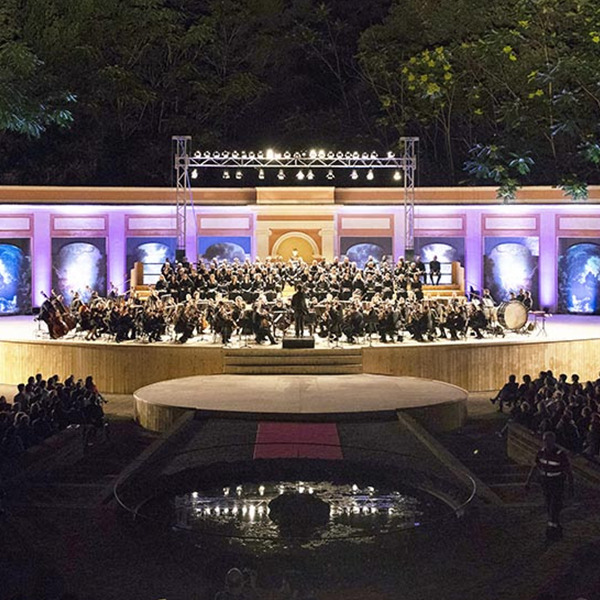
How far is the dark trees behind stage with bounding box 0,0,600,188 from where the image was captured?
2695 centimetres

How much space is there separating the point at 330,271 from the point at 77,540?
12491 millimetres

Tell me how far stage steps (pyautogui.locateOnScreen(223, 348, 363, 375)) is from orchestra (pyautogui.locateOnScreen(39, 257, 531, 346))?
0.60 m

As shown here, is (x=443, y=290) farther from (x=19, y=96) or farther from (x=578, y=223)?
(x=19, y=96)

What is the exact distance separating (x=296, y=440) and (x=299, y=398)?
7.71 ft

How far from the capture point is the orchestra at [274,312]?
1708 centimetres

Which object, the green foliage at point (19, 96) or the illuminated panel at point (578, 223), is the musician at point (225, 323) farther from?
the illuminated panel at point (578, 223)

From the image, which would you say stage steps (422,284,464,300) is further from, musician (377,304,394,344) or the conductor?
the conductor

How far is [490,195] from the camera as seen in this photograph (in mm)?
25641

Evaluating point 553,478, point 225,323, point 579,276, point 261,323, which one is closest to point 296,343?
point 261,323

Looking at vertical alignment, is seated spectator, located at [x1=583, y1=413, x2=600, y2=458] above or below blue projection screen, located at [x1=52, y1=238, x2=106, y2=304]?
below

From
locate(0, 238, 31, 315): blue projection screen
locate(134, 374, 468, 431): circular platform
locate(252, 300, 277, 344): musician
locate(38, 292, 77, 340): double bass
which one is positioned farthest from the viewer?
locate(0, 238, 31, 315): blue projection screen

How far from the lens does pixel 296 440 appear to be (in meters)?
11.7

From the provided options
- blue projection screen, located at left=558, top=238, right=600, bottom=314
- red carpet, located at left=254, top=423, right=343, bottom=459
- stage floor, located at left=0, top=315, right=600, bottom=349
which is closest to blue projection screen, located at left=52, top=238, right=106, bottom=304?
stage floor, located at left=0, top=315, right=600, bottom=349

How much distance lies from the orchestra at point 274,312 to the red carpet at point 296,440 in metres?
4.55
